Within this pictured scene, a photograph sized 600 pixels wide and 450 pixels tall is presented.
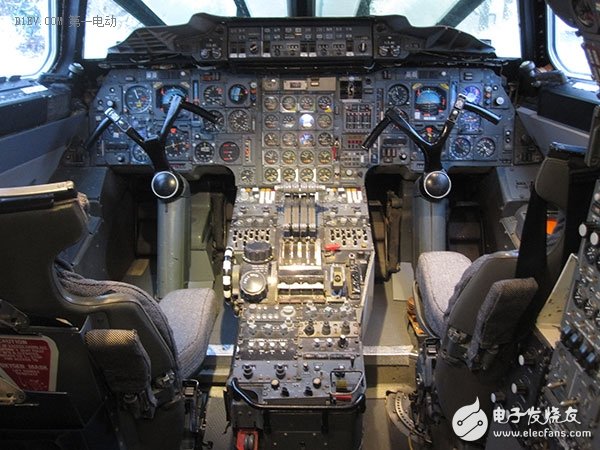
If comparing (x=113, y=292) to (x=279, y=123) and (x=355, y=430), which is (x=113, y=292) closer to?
(x=355, y=430)

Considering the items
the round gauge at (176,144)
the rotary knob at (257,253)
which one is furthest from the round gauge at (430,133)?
the round gauge at (176,144)

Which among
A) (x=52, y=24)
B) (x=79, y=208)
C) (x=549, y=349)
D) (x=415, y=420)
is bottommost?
(x=415, y=420)

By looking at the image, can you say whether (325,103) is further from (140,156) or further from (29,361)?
(29,361)

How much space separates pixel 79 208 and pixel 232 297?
→ 176cm

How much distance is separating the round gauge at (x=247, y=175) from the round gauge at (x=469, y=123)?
4.91ft

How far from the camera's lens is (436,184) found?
3.70m

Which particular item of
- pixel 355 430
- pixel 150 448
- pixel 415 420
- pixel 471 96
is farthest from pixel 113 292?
pixel 471 96

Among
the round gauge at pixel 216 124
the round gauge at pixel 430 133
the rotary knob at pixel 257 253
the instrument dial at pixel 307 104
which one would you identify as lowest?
the rotary knob at pixel 257 253

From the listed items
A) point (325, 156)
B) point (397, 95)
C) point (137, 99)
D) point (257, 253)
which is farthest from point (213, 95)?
point (257, 253)

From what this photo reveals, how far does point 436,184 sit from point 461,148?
50 centimetres

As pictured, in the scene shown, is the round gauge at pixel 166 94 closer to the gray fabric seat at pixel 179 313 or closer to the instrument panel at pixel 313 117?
the instrument panel at pixel 313 117

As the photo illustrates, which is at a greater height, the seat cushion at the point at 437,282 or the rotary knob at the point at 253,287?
the seat cushion at the point at 437,282

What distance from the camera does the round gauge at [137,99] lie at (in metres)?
4.03

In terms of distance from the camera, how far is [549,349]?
5.48ft
